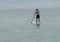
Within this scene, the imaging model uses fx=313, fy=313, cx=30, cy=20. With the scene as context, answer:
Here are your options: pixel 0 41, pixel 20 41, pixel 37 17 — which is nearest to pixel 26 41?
pixel 20 41

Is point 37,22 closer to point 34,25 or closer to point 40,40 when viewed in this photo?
point 34,25

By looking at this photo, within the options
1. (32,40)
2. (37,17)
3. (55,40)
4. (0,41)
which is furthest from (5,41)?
(37,17)

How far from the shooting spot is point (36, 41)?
24.0 m

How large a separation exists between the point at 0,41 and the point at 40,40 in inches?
123

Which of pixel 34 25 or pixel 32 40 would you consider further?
pixel 34 25

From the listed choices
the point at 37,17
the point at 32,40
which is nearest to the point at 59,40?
the point at 32,40

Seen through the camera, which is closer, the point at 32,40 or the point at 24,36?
the point at 32,40

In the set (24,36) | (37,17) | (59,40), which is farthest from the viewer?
(37,17)

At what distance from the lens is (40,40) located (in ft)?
80.5

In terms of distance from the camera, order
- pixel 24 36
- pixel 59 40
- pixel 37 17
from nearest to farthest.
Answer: pixel 59 40
pixel 24 36
pixel 37 17

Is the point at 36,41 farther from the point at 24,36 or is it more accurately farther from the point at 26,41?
the point at 24,36

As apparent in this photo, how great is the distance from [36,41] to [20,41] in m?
1.23

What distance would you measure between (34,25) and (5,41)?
41.2ft

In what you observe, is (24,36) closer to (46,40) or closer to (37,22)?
(46,40)
